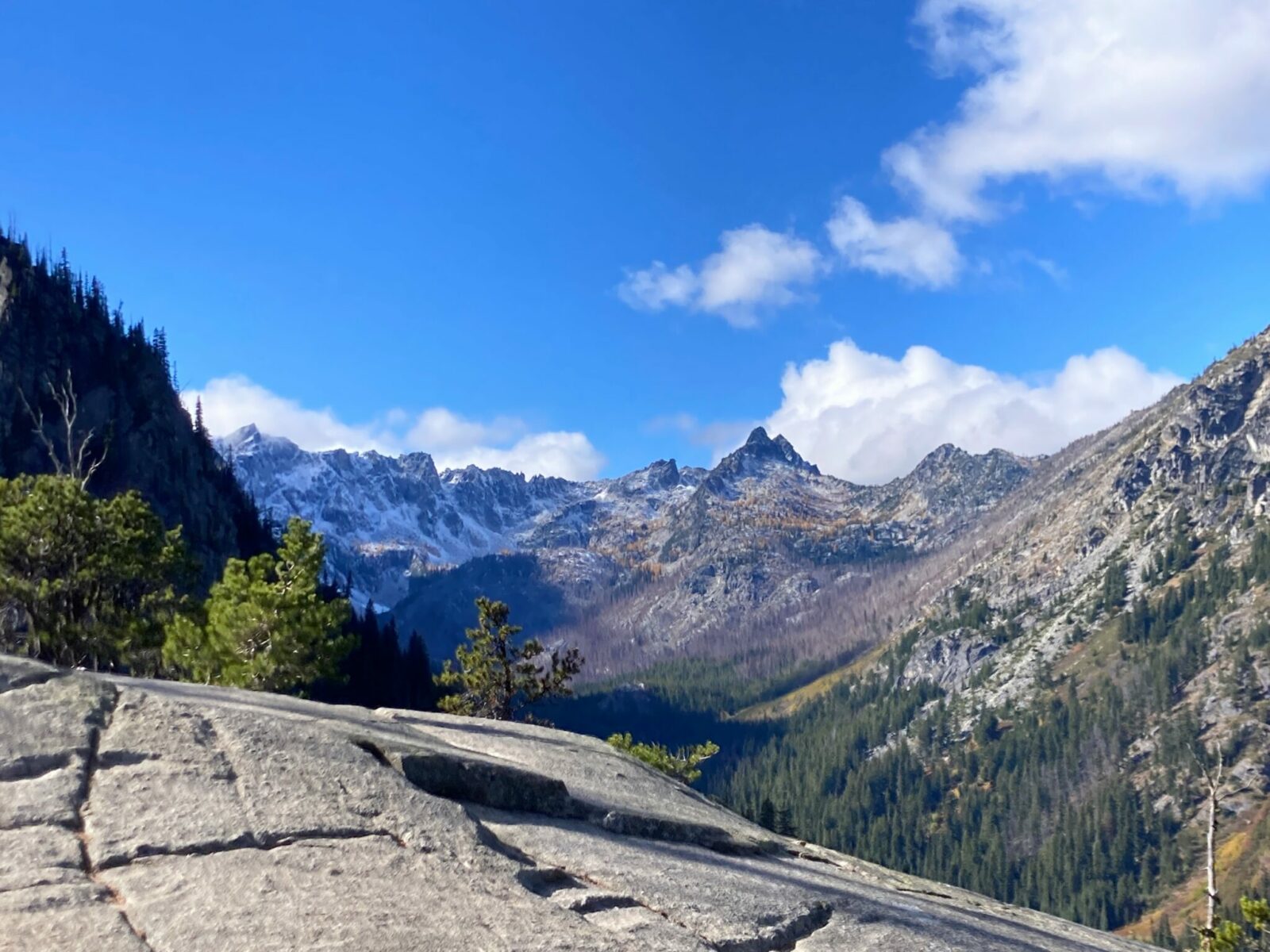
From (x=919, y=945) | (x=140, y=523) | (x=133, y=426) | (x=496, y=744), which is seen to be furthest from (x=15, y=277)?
(x=919, y=945)

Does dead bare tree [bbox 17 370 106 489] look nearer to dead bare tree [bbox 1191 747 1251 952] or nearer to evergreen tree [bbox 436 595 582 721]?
evergreen tree [bbox 436 595 582 721]

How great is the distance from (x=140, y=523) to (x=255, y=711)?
34.1 m

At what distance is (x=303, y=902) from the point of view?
10.2 meters

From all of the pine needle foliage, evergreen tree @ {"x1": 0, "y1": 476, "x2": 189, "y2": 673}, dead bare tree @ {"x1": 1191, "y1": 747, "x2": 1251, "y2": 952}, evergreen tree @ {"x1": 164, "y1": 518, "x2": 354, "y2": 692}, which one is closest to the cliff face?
dead bare tree @ {"x1": 1191, "y1": 747, "x2": 1251, "y2": 952}

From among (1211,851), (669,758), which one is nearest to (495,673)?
(669,758)

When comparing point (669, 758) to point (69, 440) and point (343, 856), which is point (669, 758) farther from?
point (343, 856)

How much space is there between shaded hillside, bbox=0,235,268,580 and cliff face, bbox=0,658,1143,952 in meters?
135

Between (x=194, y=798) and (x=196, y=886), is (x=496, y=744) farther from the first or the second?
(x=196, y=886)

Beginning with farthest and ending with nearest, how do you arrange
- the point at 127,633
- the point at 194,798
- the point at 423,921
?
the point at 127,633
the point at 194,798
the point at 423,921

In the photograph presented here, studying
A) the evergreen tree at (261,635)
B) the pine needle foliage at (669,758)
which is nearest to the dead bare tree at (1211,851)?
the pine needle foliage at (669,758)

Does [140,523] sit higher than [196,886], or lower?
higher

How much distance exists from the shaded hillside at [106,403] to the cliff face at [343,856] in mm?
135045

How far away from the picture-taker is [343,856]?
447 inches

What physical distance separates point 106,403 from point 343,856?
176245 millimetres
